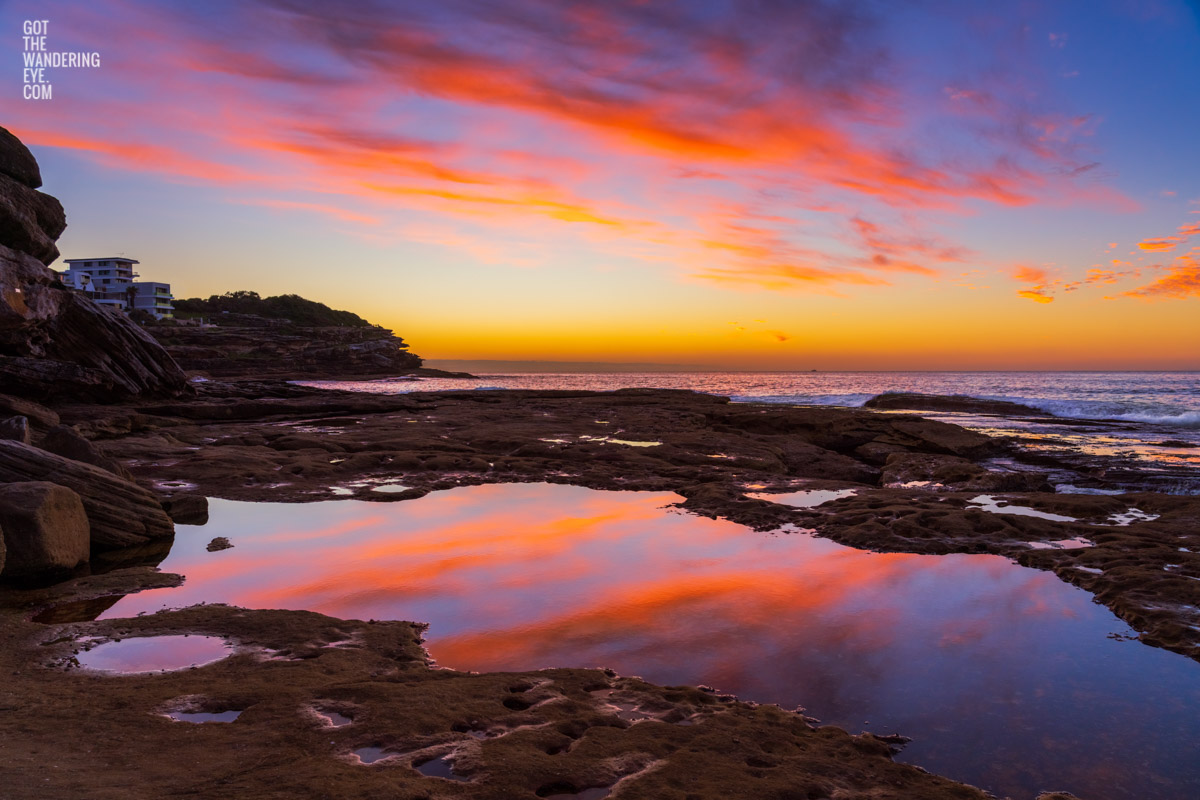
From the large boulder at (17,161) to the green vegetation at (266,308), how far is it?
94.1 metres

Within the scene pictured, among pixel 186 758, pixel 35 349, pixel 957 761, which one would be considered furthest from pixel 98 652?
pixel 35 349

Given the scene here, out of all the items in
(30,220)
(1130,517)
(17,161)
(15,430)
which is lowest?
(1130,517)

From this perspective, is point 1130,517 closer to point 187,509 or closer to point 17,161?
point 187,509

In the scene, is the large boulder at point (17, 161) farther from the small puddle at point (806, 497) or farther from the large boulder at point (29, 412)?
the small puddle at point (806, 497)

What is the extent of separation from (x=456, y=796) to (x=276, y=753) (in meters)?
1.15

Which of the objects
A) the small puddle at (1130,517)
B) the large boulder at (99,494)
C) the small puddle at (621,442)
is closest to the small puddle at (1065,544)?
the small puddle at (1130,517)

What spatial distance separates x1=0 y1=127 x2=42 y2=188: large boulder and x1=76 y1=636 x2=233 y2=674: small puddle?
16.8 m

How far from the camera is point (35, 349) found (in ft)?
65.7

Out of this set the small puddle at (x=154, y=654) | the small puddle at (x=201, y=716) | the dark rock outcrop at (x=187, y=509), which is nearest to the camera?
the small puddle at (x=201, y=716)

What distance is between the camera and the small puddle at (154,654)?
5.29m

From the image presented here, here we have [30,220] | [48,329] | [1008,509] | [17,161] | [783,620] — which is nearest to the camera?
[783,620]

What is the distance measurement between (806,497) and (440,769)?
10.4 meters

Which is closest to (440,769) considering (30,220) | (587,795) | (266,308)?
(587,795)

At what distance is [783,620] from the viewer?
265 inches
